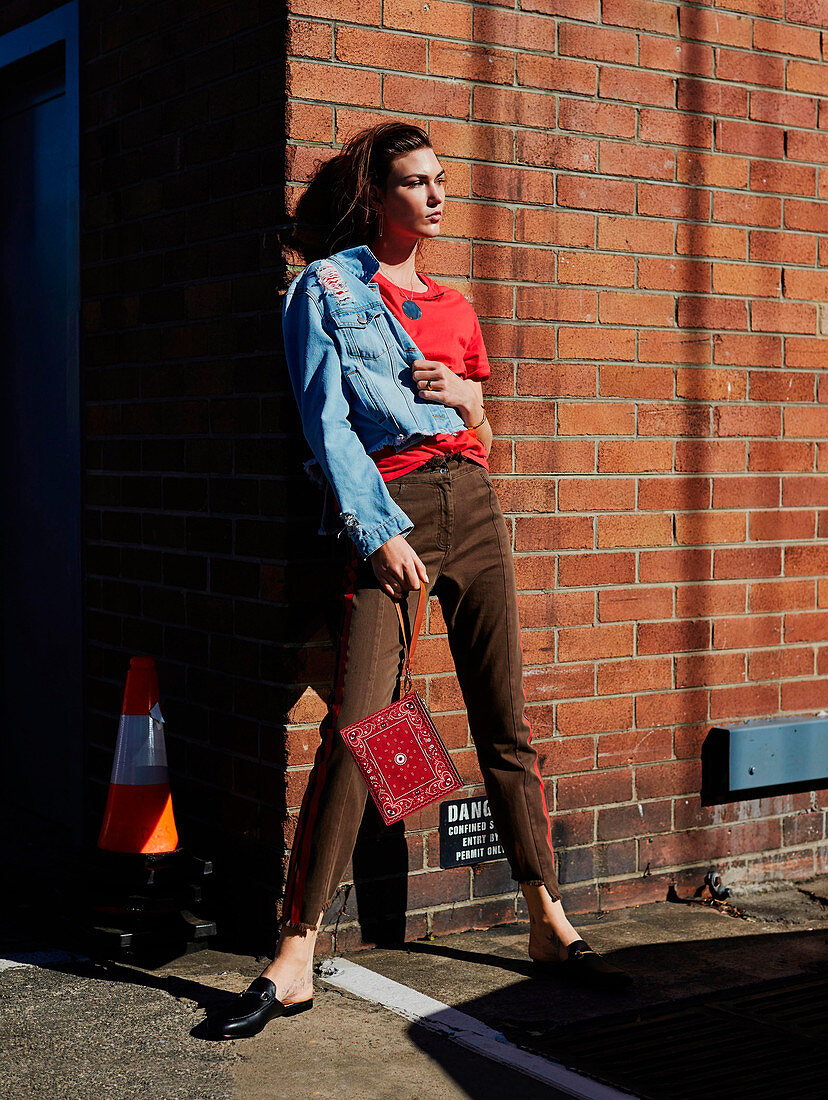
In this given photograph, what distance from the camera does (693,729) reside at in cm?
483

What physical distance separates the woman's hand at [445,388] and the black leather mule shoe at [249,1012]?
5.23 ft

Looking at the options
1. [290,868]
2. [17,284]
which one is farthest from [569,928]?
[17,284]

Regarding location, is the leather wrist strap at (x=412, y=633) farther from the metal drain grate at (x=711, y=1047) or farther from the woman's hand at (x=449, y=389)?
the metal drain grate at (x=711, y=1047)

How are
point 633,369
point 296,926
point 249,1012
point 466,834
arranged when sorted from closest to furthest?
point 249,1012 → point 296,926 → point 466,834 → point 633,369

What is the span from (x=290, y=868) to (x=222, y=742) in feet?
2.57

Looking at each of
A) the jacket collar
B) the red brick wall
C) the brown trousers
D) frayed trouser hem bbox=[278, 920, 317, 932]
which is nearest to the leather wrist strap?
the brown trousers

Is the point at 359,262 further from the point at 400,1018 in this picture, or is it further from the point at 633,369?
the point at 400,1018

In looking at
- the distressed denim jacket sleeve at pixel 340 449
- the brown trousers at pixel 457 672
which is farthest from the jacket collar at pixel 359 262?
the brown trousers at pixel 457 672

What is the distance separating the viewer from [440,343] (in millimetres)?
3803

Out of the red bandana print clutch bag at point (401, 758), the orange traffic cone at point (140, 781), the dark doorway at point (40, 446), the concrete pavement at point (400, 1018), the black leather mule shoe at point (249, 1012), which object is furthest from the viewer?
the dark doorway at point (40, 446)

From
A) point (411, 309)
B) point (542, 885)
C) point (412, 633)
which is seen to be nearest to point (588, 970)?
point (542, 885)

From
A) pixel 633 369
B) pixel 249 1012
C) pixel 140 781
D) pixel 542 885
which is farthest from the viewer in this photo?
pixel 633 369

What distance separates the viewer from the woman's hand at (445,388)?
144 inches

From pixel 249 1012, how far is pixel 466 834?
110 cm
